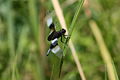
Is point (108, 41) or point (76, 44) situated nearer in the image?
point (108, 41)

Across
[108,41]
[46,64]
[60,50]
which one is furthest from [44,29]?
[60,50]

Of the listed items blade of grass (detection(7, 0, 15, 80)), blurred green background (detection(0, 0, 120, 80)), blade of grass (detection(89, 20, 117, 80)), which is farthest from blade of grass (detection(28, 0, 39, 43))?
blade of grass (detection(89, 20, 117, 80))

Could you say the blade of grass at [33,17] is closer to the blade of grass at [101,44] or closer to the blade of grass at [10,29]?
the blade of grass at [10,29]

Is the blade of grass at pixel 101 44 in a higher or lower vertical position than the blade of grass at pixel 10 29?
lower

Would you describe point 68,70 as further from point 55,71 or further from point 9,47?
point 55,71

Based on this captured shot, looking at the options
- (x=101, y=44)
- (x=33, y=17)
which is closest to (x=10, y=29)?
(x=33, y=17)

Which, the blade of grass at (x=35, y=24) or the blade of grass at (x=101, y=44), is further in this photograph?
the blade of grass at (x=35, y=24)

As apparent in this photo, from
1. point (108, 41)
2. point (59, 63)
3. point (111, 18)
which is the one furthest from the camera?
point (111, 18)

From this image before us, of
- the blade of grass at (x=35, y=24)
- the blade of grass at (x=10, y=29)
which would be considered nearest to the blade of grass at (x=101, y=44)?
the blade of grass at (x=35, y=24)

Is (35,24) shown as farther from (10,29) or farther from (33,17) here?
(10,29)
